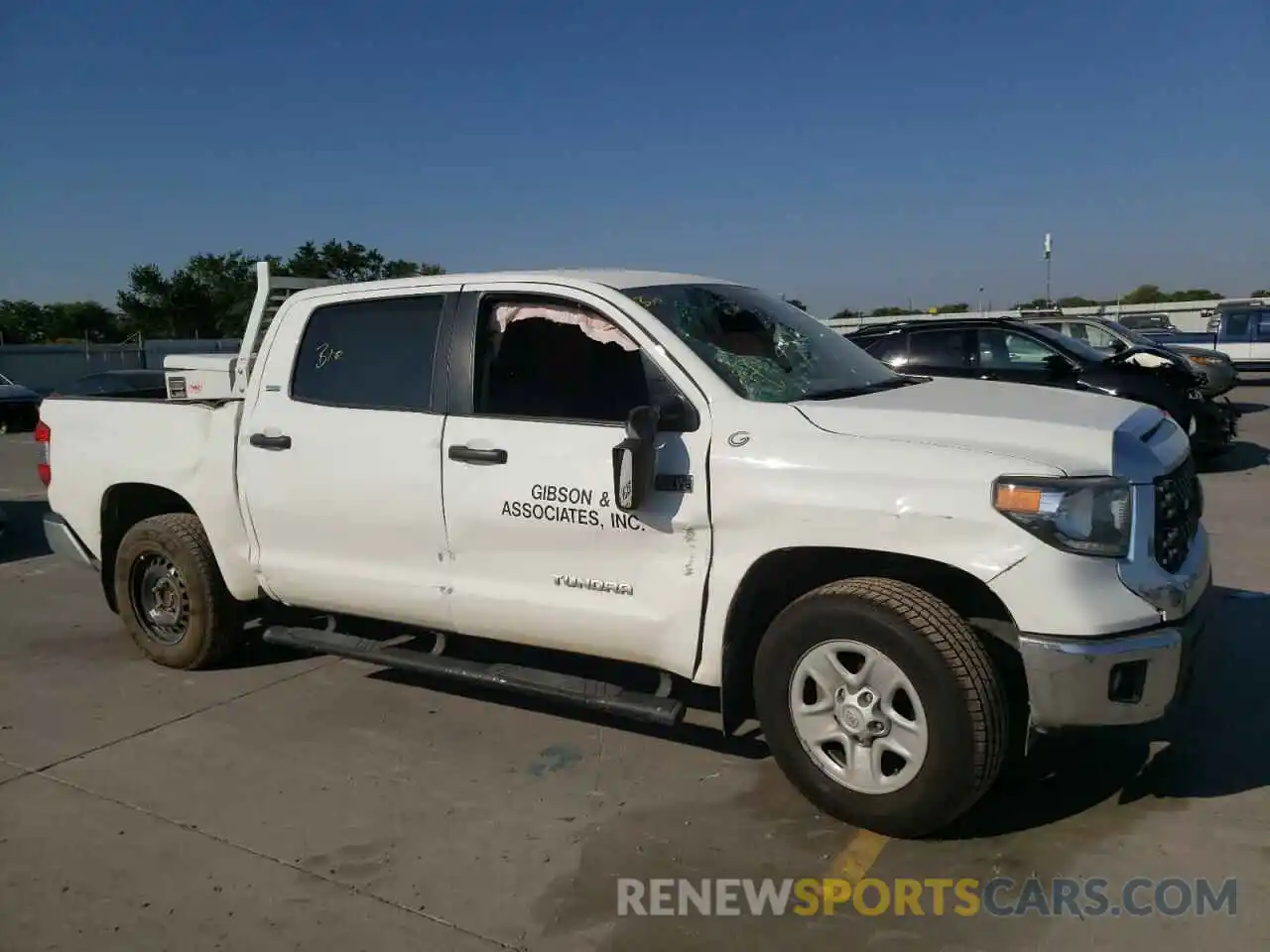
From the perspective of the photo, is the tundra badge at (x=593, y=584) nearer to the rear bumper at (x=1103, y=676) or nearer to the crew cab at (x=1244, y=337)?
the rear bumper at (x=1103, y=676)

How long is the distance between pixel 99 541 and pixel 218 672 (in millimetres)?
1011

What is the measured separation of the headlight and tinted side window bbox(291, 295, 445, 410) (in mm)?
2405

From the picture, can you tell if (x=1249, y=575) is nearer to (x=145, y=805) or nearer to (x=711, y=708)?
(x=711, y=708)

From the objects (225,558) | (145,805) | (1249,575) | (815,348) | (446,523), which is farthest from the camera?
(1249,575)

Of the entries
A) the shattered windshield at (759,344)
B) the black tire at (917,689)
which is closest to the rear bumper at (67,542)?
the shattered windshield at (759,344)

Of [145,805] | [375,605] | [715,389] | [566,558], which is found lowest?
[145,805]

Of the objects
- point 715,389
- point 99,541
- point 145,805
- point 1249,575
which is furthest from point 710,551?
point 1249,575

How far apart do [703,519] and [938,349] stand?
873cm

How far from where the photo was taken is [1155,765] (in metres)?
4.10

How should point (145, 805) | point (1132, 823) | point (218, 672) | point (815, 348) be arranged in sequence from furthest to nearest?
point (218, 672), point (815, 348), point (145, 805), point (1132, 823)

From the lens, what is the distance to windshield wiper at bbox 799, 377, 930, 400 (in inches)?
162

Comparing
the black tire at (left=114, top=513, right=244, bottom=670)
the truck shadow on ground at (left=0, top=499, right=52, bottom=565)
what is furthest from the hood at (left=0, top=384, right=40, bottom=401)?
the black tire at (left=114, top=513, right=244, bottom=670)

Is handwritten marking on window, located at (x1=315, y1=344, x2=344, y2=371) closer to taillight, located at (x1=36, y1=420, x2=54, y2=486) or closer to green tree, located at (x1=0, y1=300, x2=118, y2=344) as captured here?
taillight, located at (x1=36, y1=420, x2=54, y2=486)

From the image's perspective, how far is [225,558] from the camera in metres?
5.21
